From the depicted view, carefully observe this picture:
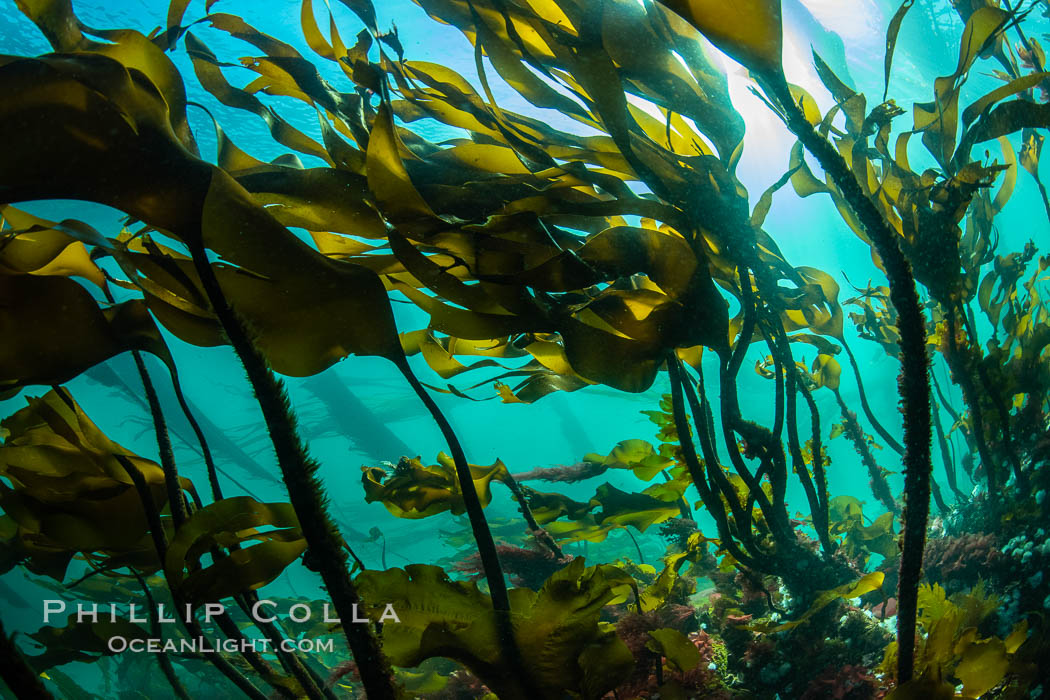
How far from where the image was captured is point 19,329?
2.73ft

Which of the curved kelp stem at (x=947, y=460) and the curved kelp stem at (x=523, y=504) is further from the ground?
the curved kelp stem at (x=947, y=460)

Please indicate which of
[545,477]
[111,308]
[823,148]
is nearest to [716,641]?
[545,477]

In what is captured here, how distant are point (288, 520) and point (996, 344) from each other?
270 cm

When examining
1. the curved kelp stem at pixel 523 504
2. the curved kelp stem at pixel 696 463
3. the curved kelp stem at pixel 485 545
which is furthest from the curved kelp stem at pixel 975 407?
the curved kelp stem at pixel 485 545

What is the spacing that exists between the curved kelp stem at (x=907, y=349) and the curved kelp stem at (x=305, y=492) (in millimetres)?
874

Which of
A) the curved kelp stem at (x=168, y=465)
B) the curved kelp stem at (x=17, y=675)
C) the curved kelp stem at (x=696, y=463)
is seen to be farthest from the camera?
the curved kelp stem at (x=696, y=463)

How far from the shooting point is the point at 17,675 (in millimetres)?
552

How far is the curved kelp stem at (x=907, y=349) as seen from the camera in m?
0.76

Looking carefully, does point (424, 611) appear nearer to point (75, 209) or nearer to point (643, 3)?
point (643, 3)

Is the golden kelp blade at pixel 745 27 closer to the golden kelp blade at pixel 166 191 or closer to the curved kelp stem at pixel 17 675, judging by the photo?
the golden kelp blade at pixel 166 191

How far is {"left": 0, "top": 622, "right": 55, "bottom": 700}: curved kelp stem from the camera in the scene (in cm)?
54

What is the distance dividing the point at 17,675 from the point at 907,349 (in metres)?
1.31

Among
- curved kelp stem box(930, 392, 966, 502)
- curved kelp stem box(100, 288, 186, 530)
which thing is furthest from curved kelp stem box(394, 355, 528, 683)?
curved kelp stem box(930, 392, 966, 502)

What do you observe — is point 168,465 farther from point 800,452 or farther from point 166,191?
point 800,452
